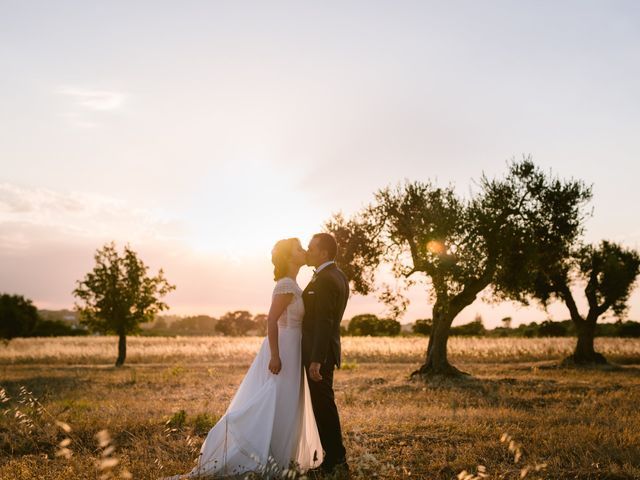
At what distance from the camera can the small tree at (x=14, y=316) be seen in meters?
49.6

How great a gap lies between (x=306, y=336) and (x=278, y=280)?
882 millimetres

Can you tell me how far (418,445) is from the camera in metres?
9.01

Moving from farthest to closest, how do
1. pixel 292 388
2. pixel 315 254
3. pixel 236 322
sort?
pixel 236 322
pixel 315 254
pixel 292 388

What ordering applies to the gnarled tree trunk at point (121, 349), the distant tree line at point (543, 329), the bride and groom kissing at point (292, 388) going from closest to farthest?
the bride and groom kissing at point (292, 388) < the gnarled tree trunk at point (121, 349) < the distant tree line at point (543, 329)

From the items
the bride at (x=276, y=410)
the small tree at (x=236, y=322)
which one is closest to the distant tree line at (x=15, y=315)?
the bride at (x=276, y=410)

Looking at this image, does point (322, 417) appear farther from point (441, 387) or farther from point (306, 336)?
point (441, 387)

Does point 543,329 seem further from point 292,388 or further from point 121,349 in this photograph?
point 292,388

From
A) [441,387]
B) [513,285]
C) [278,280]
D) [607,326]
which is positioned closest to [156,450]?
[278,280]

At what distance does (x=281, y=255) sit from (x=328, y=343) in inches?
56.1

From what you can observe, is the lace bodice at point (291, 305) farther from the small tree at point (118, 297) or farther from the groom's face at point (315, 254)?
the small tree at point (118, 297)

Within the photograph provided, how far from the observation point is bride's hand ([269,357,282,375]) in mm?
7465

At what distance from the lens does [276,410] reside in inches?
296

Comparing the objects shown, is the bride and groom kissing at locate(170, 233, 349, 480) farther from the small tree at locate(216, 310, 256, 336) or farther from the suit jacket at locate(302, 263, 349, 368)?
the small tree at locate(216, 310, 256, 336)

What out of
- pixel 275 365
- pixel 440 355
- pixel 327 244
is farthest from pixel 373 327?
pixel 275 365
